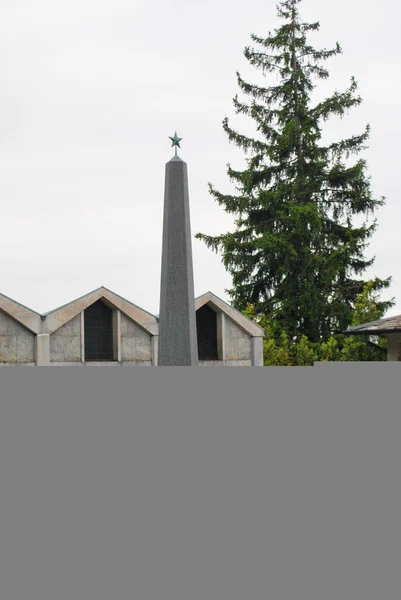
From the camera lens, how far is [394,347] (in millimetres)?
20562

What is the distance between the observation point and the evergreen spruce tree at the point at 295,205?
30312 millimetres

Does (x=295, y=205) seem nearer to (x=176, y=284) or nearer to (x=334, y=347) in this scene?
(x=334, y=347)

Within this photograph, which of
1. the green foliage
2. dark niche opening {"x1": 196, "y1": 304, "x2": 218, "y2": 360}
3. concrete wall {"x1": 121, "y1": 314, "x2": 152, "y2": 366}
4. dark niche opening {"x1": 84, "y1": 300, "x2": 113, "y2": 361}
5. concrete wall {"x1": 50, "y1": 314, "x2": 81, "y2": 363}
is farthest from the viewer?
dark niche opening {"x1": 196, "y1": 304, "x2": 218, "y2": 360}

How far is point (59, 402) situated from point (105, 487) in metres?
0.67

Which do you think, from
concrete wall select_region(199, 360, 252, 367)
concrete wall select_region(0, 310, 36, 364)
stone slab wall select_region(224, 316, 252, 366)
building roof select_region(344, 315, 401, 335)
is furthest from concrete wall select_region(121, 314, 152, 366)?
building roof select_region(344, 315, 401, 335)

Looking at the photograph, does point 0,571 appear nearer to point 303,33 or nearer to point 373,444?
point 373,444

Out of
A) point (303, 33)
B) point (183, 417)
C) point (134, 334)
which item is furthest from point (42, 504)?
point (303, 33)

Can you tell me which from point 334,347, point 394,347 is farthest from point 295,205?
point 394,347

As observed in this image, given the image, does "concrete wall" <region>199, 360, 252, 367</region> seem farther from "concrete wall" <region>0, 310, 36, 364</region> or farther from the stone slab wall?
"concrete wall" <region>0, 310, 36, 364</region>

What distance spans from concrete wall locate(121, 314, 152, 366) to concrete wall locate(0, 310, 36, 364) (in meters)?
3.03

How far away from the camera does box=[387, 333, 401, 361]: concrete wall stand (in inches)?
803

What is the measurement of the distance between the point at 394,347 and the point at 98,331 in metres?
9.34

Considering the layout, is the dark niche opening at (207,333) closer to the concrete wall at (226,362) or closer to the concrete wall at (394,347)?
the concrete wall at (226,362)

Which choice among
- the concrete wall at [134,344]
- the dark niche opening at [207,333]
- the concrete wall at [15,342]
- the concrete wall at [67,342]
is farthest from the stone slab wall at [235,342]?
the concrete wall at [15,342]
